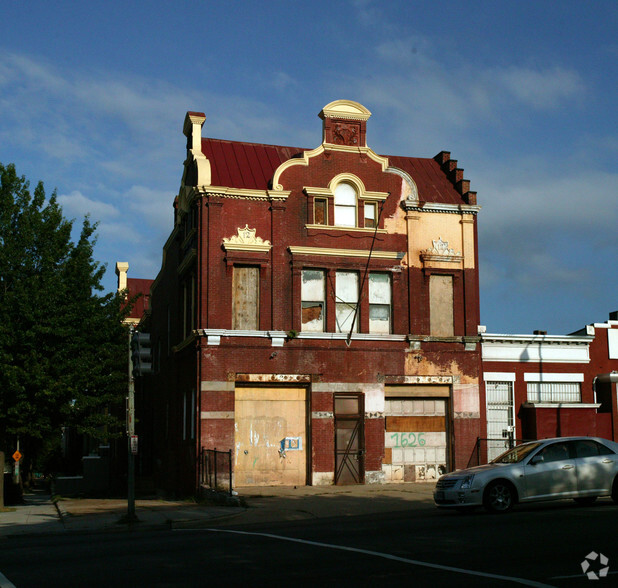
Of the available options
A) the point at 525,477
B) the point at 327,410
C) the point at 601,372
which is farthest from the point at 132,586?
the point at 601,372

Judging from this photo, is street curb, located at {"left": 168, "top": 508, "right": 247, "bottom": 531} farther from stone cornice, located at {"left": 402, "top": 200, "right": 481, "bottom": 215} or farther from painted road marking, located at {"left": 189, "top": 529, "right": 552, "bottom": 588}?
stone cornice, located at {"left": 402, "top": 200, "right": 481, "bottom": 215}

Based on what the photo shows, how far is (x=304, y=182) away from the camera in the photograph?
91.5 feet

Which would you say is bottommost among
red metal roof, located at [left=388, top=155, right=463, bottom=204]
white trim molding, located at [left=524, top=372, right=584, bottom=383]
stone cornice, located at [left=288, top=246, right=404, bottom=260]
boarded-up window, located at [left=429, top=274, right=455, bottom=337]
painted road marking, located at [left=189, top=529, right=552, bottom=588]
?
painted road marking, located at [left=189, top=529, right=552, bottom=588]

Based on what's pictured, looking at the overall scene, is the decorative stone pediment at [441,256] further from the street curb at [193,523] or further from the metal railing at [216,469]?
the street curb at [193,523]

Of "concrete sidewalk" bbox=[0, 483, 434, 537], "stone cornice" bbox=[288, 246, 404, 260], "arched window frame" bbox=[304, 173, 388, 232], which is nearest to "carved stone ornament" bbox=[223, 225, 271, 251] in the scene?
"stone cornice" bbox=[288, 246, 404, 260]

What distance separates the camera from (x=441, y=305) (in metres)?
28.7

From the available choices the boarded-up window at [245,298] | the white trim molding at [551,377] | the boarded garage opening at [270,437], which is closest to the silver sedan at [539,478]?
the boarded garage opening at [270,437]

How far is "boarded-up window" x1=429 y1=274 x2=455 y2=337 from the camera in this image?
93.7 ft

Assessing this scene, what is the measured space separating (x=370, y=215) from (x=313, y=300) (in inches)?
146

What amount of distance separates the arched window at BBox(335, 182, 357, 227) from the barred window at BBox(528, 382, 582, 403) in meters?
9.11

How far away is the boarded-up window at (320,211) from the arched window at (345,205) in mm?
424

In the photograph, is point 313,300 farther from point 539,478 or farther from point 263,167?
point 539,478

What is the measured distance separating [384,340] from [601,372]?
9.16 m

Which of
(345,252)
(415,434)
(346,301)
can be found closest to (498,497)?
(415,434)
